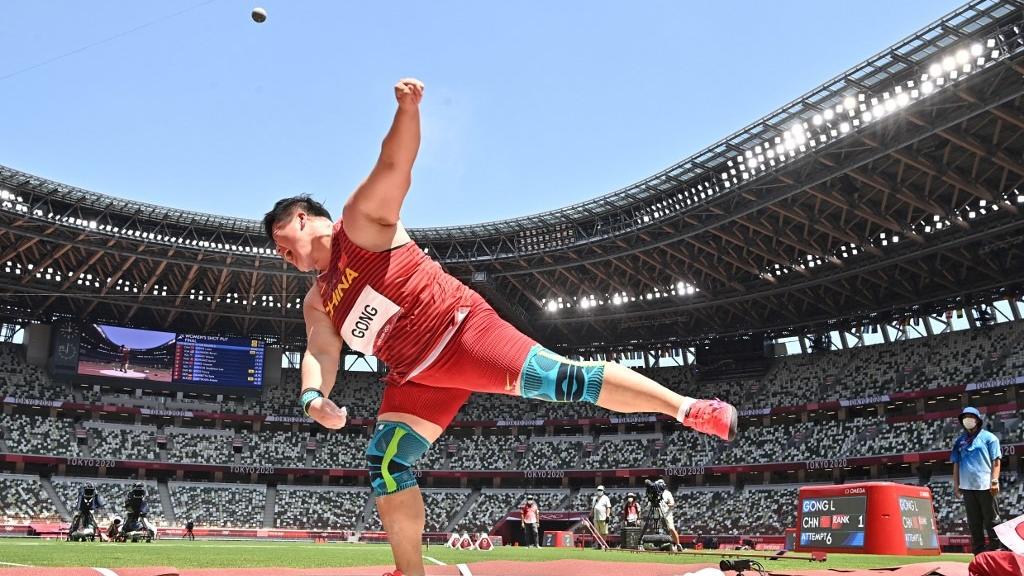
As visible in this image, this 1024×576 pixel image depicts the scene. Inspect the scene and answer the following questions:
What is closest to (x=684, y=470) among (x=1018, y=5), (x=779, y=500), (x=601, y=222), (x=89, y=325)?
(x=779, y=500)

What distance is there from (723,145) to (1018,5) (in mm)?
10826

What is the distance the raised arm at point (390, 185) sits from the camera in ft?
11.8

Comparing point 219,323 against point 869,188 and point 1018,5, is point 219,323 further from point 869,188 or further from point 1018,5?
point 1018,5

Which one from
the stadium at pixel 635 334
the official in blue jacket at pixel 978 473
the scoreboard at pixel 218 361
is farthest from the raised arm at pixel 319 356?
the scoreboard at pixel 218 361

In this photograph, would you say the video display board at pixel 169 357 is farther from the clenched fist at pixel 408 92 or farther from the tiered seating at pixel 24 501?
the clenched fist at pixel 408 92

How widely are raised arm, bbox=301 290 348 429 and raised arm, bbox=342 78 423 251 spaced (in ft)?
2.02

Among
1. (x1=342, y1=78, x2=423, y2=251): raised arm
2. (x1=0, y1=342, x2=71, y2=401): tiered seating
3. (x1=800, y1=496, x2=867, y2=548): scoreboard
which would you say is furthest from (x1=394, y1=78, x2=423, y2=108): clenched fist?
(x1=0, y1=342, x2=71, y2=401): tiered seating

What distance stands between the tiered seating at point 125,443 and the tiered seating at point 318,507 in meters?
8.78

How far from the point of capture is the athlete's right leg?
4.32 metres

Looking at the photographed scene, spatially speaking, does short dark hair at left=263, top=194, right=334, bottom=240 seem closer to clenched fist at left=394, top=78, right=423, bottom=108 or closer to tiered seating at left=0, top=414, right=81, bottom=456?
clenched fist at left=394, top=78, right=423, bottom=108

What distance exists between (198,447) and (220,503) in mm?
4757

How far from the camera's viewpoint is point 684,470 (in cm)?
4584

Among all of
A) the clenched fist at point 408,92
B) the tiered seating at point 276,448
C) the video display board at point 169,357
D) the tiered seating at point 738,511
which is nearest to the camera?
the clenched fist at point 408,92

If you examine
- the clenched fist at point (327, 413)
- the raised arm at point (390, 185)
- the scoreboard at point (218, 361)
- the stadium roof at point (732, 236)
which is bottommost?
the clenched fist at point (327, 413)
